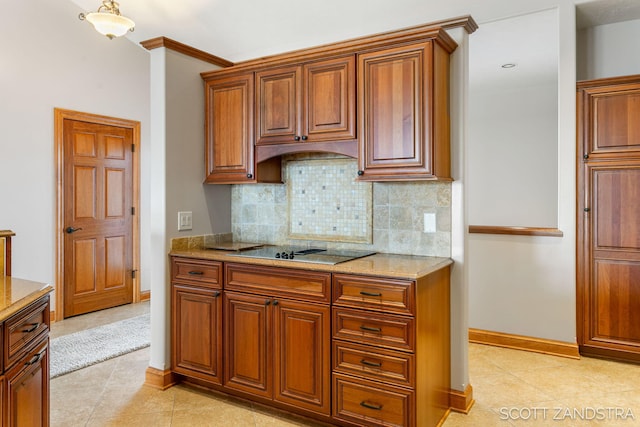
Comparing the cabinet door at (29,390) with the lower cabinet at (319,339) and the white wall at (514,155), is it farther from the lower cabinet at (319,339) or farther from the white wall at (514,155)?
the white wall at (514,155)

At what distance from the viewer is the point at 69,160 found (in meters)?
4.61

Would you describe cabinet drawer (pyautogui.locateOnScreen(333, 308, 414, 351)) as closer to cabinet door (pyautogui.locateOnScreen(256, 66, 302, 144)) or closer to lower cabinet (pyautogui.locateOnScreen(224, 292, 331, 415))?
lower cabinet (pyautogui.locateOnScreen(224, 292, 331, 415))

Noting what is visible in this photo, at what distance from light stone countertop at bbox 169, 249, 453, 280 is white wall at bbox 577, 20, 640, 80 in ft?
8.02

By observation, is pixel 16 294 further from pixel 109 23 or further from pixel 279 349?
pixel 109 23

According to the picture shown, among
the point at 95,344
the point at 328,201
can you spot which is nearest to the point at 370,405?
the point at 328,201

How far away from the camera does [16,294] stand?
1.63 meters

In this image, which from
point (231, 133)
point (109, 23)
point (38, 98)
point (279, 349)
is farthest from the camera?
point (38, 98)

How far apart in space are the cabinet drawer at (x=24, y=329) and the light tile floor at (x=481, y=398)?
3.43 feet

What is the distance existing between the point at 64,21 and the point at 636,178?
537 centimetres

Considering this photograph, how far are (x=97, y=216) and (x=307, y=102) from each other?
3.31 m

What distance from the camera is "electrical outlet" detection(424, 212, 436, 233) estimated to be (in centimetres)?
265

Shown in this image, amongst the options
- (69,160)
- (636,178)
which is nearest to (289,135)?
(636,178)

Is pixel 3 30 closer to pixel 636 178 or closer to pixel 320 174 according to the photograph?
pixel 320 174

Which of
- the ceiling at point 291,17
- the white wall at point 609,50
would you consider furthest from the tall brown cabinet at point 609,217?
the ceiling at point 291,17
